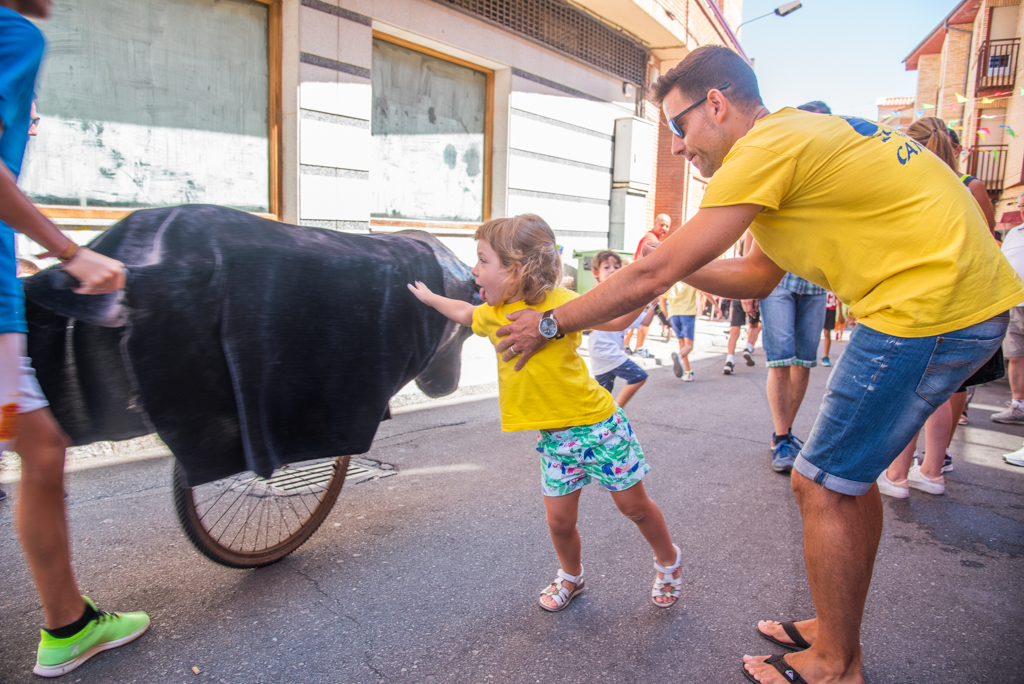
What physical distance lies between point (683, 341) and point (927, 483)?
4.38 metres

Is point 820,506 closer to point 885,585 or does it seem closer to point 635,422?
point 885,585

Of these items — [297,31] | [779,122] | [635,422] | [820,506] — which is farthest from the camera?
[297,31]

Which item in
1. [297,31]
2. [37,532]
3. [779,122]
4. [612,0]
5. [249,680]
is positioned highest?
[612,0]

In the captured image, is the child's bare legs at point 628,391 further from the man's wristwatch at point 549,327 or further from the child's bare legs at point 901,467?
the man's wristwatch at point 549,327

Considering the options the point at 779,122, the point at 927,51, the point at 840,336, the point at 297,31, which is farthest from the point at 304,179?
the point at 927,51

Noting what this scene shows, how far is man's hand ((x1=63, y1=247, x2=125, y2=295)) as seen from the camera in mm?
1879

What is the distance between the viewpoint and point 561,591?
2678 mm

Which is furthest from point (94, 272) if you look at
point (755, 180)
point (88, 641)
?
point (755, 180)

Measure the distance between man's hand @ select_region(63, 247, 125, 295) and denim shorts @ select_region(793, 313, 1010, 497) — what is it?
215 centimetres

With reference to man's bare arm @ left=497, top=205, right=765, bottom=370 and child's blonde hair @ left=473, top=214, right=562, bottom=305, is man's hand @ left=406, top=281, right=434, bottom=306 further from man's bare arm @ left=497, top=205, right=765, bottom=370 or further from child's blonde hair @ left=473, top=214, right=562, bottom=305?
man's bare arm @ left=497, top=205, right=765, bottom=370

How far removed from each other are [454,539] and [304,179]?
4.82m

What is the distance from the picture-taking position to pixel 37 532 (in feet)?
6.80

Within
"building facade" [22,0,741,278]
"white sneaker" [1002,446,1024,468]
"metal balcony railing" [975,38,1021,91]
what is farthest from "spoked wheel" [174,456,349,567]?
"metal balcony railing" [975,38,1021,91]

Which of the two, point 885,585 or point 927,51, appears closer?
point 885,585
